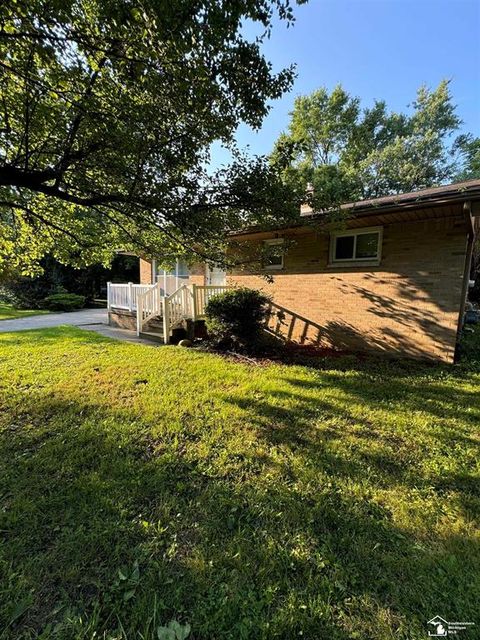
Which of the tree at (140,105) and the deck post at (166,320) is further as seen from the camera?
the deck post at (166,320)

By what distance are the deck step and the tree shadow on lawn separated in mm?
5693

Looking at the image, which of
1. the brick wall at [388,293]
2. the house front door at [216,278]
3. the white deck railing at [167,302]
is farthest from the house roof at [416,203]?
the house front door at [216,278]

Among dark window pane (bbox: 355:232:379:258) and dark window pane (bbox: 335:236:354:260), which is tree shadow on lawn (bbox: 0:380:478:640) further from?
dark window pane (bbox: 335:236:354:260)

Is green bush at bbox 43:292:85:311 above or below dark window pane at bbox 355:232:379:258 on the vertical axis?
below

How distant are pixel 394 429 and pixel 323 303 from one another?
4.70 metres

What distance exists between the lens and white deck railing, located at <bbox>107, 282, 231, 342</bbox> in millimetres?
8500

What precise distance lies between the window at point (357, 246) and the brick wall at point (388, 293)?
0.16m

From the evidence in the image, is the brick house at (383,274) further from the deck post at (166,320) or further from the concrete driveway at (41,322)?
the concrete driveway at (41,322)

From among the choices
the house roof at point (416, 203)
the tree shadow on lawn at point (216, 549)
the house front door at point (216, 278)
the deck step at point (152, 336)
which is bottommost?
the tree shadow on lawn at point (216, 549)

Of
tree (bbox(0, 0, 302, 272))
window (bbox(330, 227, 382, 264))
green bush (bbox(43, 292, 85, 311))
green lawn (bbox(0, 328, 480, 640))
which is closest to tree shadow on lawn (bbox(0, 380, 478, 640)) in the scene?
green lawn (bbox(0, 328, 480, 640))

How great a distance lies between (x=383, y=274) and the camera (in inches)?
272

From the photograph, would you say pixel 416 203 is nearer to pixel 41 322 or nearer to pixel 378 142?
pixel 41 322

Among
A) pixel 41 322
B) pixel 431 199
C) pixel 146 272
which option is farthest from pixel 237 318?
pixel 41 322

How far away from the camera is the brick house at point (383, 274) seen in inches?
232
